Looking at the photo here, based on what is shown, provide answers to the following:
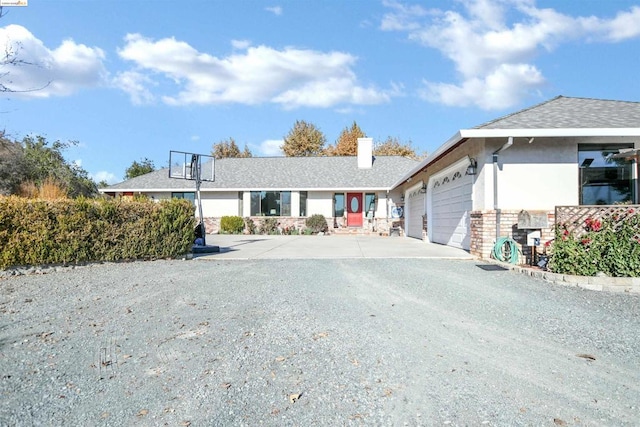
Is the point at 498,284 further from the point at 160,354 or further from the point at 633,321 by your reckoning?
the point at 160,354

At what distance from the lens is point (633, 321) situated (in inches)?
175

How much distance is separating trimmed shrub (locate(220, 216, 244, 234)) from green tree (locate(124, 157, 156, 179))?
61.2 feet

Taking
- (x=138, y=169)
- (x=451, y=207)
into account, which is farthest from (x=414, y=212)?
(x=138, y=169)

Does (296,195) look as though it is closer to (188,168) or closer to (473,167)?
(188,168)

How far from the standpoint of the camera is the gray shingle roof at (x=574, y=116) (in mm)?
8672

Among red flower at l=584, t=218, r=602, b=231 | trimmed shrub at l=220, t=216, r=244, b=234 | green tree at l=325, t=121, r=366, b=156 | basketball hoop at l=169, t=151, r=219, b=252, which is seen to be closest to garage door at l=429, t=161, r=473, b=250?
red flower at l=584, t=218, r=602, b=231

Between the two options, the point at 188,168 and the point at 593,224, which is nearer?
the point at 593,224

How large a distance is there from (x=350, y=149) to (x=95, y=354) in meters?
34.2

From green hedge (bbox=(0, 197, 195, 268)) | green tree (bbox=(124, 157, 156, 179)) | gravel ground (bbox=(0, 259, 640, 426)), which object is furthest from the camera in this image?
green tree (bbox=(124, 157, 156, 179))

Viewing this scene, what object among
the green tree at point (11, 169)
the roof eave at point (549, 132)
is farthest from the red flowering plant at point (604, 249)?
the green tree at point (11, 169)

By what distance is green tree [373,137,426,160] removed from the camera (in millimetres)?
38900

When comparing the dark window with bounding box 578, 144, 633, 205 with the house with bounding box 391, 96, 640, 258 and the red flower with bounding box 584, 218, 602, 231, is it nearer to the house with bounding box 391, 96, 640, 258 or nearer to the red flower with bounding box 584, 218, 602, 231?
the house with bounding box 391, 96, 640, 258

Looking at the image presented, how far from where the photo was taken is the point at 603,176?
30.2 feet

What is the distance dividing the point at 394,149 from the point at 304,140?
29.5 feet
